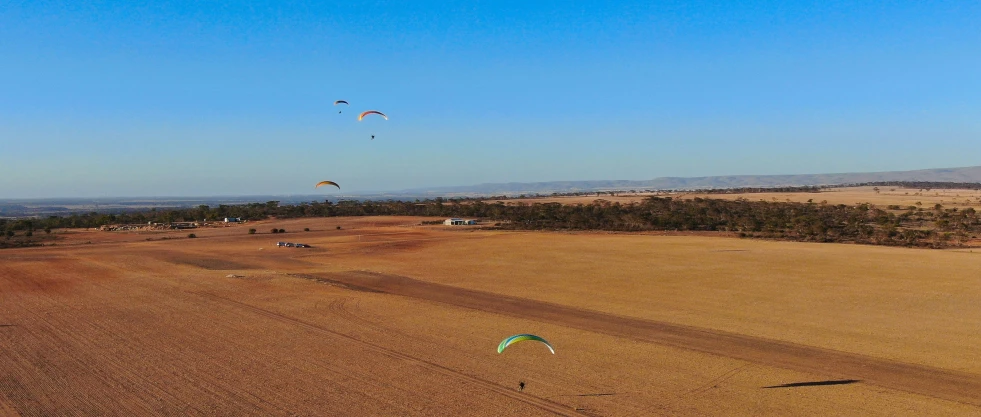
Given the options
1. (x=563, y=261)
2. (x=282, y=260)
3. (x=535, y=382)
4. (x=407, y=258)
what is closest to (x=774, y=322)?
(x=535, y=382)

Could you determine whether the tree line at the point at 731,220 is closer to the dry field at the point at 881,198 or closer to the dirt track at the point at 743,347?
the dry field at the point at 881,198

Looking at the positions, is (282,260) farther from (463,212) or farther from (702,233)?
(463,212)

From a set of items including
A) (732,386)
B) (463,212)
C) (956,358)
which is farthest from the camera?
(463,212)

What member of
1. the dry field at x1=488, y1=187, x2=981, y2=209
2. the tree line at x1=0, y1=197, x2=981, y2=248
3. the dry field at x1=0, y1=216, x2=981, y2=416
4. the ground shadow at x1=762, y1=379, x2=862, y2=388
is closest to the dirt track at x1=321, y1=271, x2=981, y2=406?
the dry field at x1=0, y1=216, x2=981, y2=416

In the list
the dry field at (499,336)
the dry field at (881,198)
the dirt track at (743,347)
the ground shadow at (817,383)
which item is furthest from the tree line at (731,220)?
the ground shadow at (817,383)

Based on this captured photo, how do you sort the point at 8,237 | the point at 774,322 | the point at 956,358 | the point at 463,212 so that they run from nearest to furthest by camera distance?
1. the point at 956,358
2. the point at 774,322
3. the point at 8,237
4. the point at 463,212

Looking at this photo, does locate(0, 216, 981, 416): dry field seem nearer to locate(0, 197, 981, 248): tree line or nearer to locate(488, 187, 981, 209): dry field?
locate(0, 197, 981, 248): tree line

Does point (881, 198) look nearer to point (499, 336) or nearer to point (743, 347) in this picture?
point (743, 347)
